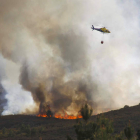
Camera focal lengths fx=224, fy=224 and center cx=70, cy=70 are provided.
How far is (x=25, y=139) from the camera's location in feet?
218

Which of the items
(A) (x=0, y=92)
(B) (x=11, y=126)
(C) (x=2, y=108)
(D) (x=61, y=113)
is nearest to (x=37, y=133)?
(B) (x=11, y=126)

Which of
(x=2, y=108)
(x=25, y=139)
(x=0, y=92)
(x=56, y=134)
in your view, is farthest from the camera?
(x=0, y=92)

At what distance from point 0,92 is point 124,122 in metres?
135

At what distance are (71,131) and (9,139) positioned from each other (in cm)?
1984

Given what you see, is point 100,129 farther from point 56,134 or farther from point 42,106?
point 42,106

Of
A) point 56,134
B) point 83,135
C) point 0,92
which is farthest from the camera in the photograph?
point 0,92

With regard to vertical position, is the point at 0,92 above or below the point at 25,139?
above

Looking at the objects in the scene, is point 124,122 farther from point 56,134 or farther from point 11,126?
point 11,126

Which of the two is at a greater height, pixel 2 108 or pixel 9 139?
pixel 2 108

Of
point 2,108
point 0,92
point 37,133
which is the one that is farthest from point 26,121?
point 0,92

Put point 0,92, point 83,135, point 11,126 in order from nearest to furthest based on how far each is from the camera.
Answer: point 83,135, point 11,126, point 0,92

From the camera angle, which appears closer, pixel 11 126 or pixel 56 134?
pixel 56 134

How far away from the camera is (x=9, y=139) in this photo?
221ft

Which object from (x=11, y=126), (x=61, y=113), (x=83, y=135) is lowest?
(x=83, y=135)
